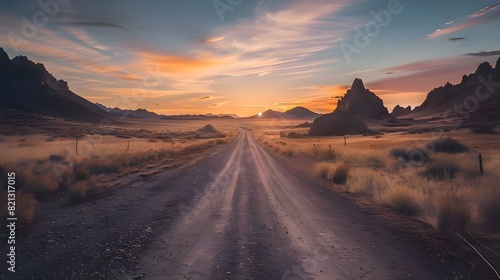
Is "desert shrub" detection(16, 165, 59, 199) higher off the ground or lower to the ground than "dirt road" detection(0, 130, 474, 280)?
higher

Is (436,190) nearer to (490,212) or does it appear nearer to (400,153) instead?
(490,212)

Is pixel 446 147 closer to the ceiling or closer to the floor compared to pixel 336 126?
closer to the floor

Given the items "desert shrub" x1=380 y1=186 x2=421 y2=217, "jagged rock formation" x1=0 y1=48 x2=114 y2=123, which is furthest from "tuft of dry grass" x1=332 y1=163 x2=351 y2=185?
"jagged rock formation" x1=0 y1=48 x2=114 y2=123

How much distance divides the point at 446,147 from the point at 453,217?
25252 mm

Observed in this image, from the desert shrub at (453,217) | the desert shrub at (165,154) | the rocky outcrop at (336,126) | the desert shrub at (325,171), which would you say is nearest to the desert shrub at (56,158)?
the desert shrub at (165,154)

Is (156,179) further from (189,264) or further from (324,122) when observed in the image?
(324,122)

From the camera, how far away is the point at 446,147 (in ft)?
100

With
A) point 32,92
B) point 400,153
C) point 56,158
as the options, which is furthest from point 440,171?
point 32,92

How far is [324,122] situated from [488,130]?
41.0 m

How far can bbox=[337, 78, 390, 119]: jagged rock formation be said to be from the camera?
161750 millimetres

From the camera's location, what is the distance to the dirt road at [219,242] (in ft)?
20.4

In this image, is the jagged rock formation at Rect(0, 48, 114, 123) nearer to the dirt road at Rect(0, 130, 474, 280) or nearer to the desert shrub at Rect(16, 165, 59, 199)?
the desert shrub at Rect(16, 165, 59, 199)

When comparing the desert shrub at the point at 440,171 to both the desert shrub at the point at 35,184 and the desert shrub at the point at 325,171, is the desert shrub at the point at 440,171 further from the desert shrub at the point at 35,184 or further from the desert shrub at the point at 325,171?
the desert shrub at the point at 35,184

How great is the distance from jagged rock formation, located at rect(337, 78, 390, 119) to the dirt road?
157654 mm
